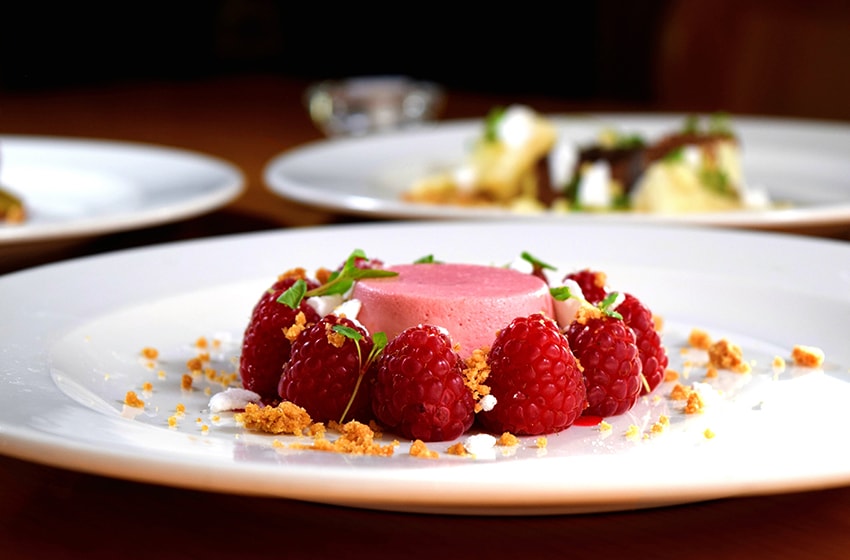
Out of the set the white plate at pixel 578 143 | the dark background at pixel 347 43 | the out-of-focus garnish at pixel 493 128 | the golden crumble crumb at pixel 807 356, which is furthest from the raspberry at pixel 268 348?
the dark background at pixel 347 43

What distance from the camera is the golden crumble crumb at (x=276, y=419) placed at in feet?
3.07

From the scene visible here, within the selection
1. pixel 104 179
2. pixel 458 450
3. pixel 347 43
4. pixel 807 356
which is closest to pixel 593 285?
pixel 807 356

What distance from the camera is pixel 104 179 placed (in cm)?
220

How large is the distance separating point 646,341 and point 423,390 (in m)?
0.27

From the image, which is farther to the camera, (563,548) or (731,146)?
(731,146)

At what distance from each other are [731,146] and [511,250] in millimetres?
1045

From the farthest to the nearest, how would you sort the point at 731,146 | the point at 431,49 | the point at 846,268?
1. the point at 431,49
2. the point at 731,146
3. the point at 846,268

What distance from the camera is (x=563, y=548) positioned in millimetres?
761

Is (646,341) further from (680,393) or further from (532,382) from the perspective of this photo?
(532,382)

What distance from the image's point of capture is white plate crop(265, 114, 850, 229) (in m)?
1.60

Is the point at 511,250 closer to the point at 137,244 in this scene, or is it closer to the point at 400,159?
the point at 137,244

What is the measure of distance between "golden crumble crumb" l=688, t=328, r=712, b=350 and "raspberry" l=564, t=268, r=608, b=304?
0.46 ft

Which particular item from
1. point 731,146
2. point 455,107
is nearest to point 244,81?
point 455,107

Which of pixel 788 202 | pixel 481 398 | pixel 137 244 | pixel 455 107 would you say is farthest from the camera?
pixel 455 107
